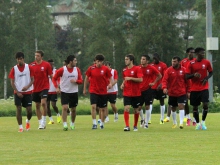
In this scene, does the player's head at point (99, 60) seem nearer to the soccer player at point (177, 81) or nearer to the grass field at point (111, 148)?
the soccer player at point (177, 81)

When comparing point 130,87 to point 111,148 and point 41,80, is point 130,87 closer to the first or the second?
point 41,80

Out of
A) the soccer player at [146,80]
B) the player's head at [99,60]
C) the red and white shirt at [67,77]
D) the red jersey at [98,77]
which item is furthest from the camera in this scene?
the soccer player at [146,80]

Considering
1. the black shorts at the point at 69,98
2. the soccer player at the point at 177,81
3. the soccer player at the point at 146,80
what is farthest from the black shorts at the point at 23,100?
the soccer player at the point at 177,81

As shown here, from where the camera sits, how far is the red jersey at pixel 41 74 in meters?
23.4

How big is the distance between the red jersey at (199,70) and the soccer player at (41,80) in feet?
15.0

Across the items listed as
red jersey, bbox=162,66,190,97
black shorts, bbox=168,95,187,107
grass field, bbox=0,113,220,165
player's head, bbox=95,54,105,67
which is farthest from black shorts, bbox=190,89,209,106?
player's head, bbox=95,54,105,67

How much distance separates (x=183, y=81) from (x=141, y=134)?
3.28 meters

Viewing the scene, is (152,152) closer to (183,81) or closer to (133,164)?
(133,164)

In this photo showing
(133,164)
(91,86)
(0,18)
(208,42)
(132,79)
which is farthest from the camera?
(0,18)

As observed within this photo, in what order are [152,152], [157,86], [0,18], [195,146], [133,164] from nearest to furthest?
1. [133,164]
2. [152,152]
3. [195,146]
4. [157,86]
5. [0,18]

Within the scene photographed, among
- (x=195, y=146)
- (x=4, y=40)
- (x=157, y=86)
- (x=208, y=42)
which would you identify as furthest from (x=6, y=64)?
(x=195, y=146)

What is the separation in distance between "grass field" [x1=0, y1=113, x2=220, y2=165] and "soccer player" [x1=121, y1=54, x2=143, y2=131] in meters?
1.02

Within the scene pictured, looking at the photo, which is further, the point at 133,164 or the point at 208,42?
the point at 208,42

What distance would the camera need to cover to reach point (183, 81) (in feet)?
73.5
